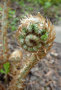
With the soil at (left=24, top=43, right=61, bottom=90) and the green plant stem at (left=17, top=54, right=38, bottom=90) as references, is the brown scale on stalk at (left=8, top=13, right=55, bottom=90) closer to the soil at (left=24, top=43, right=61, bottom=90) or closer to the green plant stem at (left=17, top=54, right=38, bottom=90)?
the green plant stem at (left=17, top=54, right=38, bottom=90)

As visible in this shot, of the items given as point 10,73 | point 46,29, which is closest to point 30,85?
point 10,73

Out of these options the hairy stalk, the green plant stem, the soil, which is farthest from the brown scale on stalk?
the soil

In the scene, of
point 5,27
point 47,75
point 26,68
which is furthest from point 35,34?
point 47,75

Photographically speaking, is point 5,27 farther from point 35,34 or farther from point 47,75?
point 47,75

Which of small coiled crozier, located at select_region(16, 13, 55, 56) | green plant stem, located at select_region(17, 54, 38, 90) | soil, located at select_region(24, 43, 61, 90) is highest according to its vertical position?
small coiled crozier, located at select_region(16, 13, 55, 56)

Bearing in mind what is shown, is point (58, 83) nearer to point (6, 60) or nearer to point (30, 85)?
point (30, 85)

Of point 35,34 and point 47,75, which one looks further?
point 47,75

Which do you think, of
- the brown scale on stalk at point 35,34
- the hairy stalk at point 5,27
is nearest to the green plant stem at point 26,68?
the brown scale on stalk at point 35,34

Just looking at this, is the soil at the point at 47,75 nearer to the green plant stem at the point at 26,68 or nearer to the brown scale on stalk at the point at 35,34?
the green plant stem at the point at 26,68
